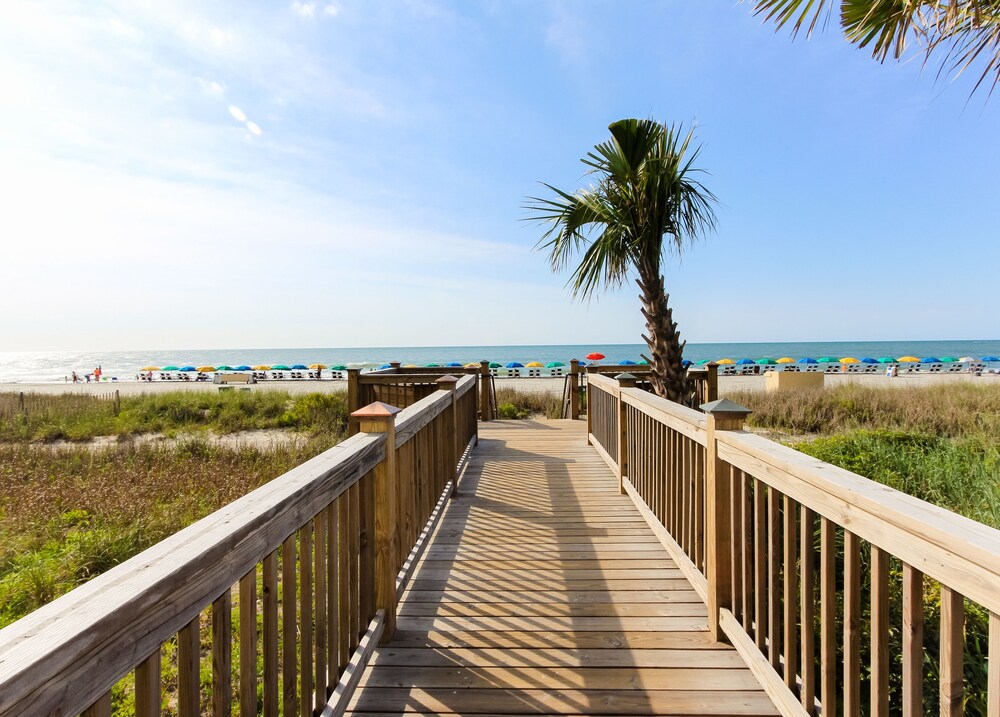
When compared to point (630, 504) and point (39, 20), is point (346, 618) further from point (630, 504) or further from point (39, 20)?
point (39, 20)

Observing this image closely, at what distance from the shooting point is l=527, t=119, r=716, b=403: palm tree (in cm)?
558

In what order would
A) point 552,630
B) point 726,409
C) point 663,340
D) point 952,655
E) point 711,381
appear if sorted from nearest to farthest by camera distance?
point 952,655, point 726,409, point 552,630, point 663,340, point 711,381

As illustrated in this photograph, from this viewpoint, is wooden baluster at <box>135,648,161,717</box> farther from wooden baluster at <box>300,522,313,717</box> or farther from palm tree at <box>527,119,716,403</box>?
palm tree at <box>527,119,716,403</box>

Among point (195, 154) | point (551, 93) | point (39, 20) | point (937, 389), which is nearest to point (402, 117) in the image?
point (551, 93)

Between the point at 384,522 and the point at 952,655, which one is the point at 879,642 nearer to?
the point at 952,655

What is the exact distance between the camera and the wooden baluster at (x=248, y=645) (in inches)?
49.6

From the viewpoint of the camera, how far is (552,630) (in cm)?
257

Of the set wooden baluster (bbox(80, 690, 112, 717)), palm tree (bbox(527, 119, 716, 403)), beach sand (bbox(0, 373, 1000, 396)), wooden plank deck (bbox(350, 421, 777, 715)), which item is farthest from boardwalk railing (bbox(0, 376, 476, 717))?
beach sand (bbox(0, 373, 1000, 396))

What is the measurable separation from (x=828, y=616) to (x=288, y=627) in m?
1.73

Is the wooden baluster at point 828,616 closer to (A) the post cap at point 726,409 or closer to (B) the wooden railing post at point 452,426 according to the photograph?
(A) the post cap at point 726,409

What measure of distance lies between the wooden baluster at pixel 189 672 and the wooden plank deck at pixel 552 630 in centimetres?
117

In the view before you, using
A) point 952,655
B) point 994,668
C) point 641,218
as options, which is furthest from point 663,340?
point 994,668

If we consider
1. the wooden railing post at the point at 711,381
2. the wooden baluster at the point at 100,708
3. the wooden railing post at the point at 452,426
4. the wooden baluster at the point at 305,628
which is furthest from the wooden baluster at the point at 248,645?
the wooden railing post at the point at 711,381

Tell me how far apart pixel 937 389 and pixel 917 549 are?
52.7 feet
